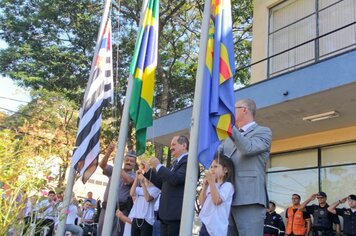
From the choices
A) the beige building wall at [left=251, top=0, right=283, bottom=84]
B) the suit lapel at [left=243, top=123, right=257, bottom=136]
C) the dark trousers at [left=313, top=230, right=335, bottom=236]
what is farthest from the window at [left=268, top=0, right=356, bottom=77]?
the suit lapel at [left=243, top=123, right=257, bottom=136]

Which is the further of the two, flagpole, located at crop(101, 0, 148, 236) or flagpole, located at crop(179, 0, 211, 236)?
flagpole, located at crop(101, 0, 148, 236)

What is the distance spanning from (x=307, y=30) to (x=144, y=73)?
7338 mm

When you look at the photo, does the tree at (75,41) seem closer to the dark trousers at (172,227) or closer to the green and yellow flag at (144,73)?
the green and yellow flag at (144,73)

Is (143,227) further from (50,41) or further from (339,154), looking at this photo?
(50,41)

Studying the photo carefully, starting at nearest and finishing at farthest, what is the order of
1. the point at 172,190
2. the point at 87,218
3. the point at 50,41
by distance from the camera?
the point at 172,190
the point at 87,218
the point at 50,41

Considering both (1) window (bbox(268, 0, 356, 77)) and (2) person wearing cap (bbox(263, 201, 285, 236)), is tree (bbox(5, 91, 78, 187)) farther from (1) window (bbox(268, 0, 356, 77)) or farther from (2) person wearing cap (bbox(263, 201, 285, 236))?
(2) person wearing cap (bbox(263, 201, 285, 236))

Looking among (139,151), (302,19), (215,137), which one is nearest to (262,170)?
(215,137)

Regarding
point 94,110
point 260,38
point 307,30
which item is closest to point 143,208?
point 94,110

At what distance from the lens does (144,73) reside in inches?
233

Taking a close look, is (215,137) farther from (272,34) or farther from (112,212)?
(272,34)

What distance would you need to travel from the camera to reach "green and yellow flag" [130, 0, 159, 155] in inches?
224

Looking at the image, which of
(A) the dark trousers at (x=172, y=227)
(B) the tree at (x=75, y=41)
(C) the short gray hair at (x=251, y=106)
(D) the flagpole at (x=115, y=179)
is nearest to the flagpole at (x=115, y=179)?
(D) the flagpole at (x=115, y=179)

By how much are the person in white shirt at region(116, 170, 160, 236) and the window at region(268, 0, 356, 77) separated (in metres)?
5.72

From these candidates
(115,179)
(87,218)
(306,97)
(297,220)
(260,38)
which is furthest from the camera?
(260,38)
